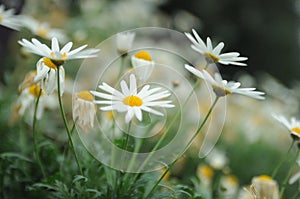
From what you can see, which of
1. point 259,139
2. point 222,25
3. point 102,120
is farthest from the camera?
point 222,25

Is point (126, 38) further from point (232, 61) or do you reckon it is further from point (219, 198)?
point (219, 198)

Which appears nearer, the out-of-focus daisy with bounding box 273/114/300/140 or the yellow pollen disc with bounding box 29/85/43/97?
the out-of-focus daisy with bounding box 273/114/300/140

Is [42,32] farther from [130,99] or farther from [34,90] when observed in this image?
[130,99]

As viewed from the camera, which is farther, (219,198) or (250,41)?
(250,41)

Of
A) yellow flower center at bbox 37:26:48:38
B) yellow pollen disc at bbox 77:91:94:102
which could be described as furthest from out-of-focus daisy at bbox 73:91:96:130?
yellow flower center at bbox 37:26:48:38

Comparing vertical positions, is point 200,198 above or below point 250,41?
below

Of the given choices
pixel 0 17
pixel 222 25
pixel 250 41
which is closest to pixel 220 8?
pixel 222 25

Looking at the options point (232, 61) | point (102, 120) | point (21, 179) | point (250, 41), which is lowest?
point (21, 179)

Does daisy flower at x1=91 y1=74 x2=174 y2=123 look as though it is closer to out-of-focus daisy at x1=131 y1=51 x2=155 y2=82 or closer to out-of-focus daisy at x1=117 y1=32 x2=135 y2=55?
out-of-focus daisy at x1=131 y1=51 x2=155 y2=82
